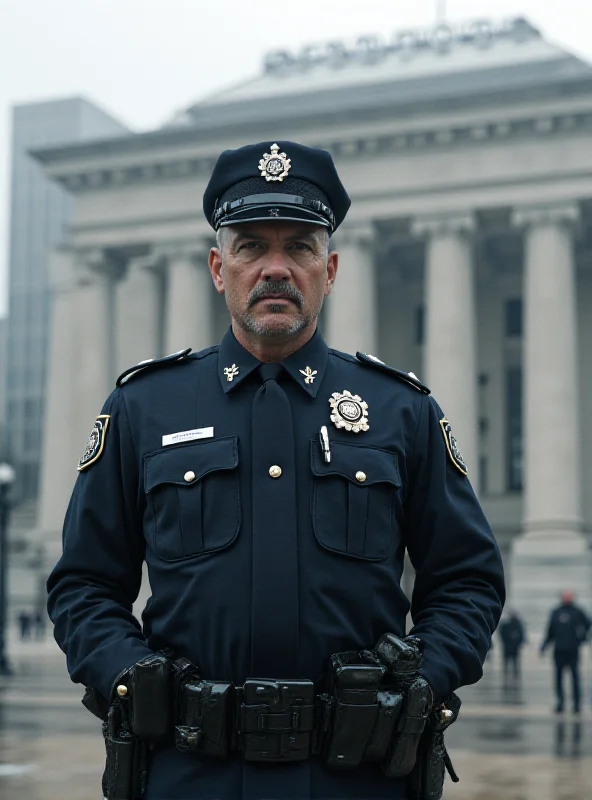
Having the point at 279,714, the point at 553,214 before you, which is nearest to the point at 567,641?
the point at 279,714

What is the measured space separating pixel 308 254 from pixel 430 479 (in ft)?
2.65

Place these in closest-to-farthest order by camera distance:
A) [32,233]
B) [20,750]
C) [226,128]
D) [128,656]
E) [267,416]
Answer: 1. [128,656]
2. [267,416]
3. [20,750]
4. [226,128]
5. [32,233]

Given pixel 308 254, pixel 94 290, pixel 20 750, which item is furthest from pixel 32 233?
pixel 308 254

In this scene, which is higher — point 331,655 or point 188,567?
point 188,567

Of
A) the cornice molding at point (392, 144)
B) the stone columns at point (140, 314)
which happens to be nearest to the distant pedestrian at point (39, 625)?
the stone columns at point (140, 314)

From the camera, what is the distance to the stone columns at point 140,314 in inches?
2482

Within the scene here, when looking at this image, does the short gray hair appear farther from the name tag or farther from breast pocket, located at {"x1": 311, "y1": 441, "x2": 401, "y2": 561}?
breast pocket, located at {"x1": 311, "y1": 441, "x2": 401, "y2": 561}

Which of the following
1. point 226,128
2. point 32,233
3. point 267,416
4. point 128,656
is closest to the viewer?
point 128,656

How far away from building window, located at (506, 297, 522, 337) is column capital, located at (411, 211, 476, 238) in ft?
33.0

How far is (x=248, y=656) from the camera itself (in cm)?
389

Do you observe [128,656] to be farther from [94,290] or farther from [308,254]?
[94,290]

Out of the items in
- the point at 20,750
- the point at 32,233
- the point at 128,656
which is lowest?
the point at 20,750

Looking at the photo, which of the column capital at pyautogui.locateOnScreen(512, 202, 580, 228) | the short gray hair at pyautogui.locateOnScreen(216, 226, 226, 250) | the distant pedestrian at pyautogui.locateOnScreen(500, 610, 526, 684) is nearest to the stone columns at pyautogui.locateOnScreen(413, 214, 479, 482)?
the column capital at pyautogui.locateOnScreen(512, 202, 580, 228)

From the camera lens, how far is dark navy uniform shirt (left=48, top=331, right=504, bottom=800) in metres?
3.90
